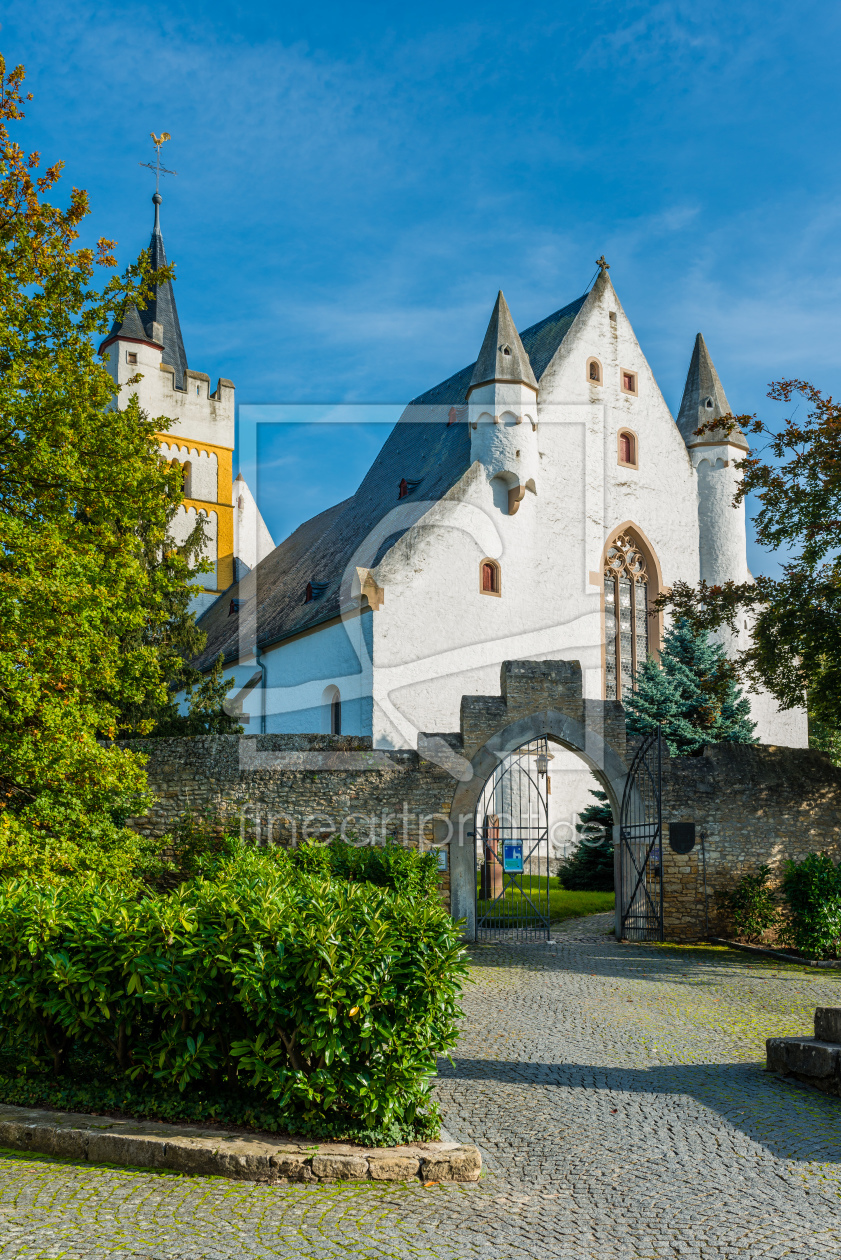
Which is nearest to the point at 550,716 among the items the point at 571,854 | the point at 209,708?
the point at 209,708

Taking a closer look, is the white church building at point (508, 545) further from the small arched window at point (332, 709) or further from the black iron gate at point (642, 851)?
the black iron gate at point (642, 851)

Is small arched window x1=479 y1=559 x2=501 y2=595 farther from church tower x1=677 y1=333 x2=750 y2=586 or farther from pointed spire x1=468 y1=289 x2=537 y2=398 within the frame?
church tower x1=677 y1=333 x2=750 y2=586

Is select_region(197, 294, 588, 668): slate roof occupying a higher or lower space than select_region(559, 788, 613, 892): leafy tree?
higher

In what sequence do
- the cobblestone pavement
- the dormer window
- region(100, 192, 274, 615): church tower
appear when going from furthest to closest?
region(100, 192, 274, 615): church tower → the dormer window → the cobblestone pavement

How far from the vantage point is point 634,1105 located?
6.30m

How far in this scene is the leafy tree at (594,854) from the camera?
2231 centimetres

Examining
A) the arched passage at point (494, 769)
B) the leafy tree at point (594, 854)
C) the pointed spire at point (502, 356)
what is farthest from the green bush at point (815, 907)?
the pointed spire at point (502, 356)

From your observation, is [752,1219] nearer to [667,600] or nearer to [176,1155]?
[176,1155]

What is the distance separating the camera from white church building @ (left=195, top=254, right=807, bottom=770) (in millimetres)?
22359

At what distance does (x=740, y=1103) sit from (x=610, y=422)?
22120 mm

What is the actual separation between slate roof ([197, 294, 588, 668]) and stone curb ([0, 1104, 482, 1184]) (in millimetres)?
18390

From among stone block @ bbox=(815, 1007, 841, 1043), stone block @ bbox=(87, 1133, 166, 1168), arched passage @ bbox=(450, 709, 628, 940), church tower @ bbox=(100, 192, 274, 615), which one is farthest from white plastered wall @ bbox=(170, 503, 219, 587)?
stone block @ bbox=(87, 1133, 166, 1168)

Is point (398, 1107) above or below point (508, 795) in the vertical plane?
below

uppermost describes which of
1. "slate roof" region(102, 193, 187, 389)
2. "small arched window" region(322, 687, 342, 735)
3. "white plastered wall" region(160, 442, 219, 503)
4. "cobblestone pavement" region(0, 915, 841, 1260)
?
"slate roof" region(102, 193, 187, 389)
